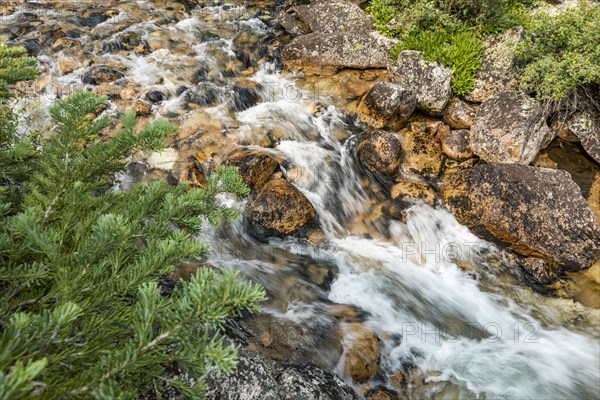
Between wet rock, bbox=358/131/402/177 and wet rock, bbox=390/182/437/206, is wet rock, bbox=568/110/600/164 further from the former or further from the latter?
wet rock, bbox=358/131/402/177

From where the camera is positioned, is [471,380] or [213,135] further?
[213,135]

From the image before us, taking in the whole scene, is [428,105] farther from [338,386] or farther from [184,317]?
[184,317]

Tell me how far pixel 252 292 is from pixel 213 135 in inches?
267

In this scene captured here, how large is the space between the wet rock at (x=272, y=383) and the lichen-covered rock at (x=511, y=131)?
21.0 feet

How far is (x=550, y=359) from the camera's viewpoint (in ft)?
16.3

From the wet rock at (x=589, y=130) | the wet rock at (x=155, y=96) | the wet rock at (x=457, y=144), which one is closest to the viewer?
the wet rock at (x=589, y=130)

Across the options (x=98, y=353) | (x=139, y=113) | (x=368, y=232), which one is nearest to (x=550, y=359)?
(x=368, y=232)

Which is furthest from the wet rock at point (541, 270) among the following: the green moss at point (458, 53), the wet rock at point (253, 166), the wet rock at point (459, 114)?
the wet rock at point (253, 166)

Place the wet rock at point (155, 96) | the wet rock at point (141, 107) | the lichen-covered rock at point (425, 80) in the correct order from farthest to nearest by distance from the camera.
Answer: the lichen-covered rock at point (425, 80)
the wet rock at point (155, 96)
the wet rock at point (141, 107)

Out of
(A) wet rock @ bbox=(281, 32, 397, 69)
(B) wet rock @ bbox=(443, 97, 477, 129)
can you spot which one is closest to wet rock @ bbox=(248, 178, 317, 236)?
(B) wet rock @ bbox=(443, 97, 477, 129)

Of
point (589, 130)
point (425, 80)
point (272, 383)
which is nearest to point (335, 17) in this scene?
point (425, 80)

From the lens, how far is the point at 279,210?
20.6 ft

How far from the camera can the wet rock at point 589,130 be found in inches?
301

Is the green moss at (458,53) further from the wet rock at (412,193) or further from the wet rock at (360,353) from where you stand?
the wet rock at (360,353)
